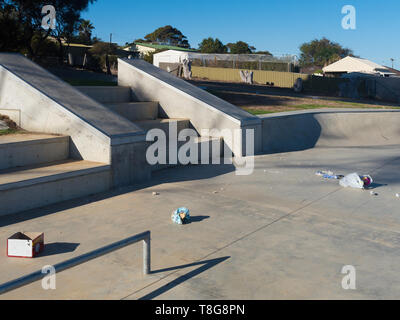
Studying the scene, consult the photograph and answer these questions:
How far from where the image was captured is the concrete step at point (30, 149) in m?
6.25

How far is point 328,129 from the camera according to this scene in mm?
13055

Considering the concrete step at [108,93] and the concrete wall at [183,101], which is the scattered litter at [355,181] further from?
the concrete step at [108,93]

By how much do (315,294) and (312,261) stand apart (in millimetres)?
699

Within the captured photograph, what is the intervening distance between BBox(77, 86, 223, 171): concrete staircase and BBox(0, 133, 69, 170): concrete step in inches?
84.5

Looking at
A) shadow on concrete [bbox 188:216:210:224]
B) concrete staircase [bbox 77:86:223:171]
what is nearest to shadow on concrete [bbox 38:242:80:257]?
shadow on concrete [bbox 188:216:210:224]

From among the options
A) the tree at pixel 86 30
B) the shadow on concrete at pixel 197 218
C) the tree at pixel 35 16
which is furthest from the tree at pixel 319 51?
the shadow on concrete at pixel 197 218

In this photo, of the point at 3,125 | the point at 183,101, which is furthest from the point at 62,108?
the point at 183,101

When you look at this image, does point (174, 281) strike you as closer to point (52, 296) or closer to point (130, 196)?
point (52, 296)

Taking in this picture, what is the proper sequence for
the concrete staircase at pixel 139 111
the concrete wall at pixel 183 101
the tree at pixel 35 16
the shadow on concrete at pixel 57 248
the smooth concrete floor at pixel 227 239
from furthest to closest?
1. the tree at pixel 35 16
2. the concrete wall at pixel 183 101
3. the concrete staircase at pixel 139 111
4. the shadow on concrete at pixel 57 248
5. the smooth concrete floor at pixel 227 239

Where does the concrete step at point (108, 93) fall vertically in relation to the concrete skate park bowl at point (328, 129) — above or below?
above

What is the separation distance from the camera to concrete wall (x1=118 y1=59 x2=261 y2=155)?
962cm

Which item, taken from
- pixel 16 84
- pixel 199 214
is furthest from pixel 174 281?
pixel 16 84

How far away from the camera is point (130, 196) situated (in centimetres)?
641

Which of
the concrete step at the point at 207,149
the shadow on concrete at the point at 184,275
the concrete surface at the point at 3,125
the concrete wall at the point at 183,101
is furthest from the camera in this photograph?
the concrete wall at the point at 183,101
